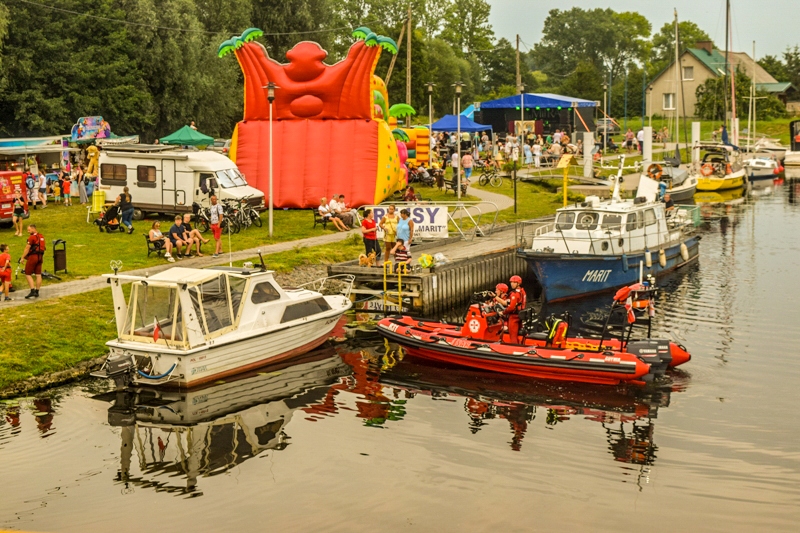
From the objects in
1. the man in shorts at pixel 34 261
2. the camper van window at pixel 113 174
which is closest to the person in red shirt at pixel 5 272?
the man in shorts at pixel 34 261

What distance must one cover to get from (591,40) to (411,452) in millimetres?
144341

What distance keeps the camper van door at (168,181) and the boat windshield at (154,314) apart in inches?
605

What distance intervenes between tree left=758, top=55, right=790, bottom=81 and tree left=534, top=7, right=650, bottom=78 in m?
36.3

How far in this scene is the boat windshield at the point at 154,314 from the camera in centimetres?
2088

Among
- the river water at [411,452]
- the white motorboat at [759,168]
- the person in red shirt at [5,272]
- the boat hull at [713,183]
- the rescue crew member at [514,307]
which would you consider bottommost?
the river water at [411,452]

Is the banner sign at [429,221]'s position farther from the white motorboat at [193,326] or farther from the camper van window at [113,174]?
the camper van window at [113,174]

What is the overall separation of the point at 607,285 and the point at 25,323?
54.7 ft

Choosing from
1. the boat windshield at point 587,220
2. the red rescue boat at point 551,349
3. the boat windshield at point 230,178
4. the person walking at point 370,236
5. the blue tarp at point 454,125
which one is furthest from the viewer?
the blue tarp at point 454,125

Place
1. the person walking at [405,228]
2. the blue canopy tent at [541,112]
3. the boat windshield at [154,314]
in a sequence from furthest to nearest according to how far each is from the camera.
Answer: the blue canopy tent at [541,112] < the person walking at [405,228] < the boat windshield at [154,314]

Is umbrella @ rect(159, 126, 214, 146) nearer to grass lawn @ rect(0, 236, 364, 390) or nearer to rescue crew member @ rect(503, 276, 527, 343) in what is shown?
grass lawn @ rect(0, 236, 364, 390)

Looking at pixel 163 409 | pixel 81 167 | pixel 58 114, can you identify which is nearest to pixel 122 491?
pixel 163 409

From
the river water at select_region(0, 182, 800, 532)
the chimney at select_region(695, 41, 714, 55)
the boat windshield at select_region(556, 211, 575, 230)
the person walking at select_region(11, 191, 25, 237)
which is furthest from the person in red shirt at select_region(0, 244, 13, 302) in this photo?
the chimney at select_region(695, 41, 714, 55)

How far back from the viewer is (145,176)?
1432 inches

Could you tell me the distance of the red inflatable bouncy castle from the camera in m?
38.6
